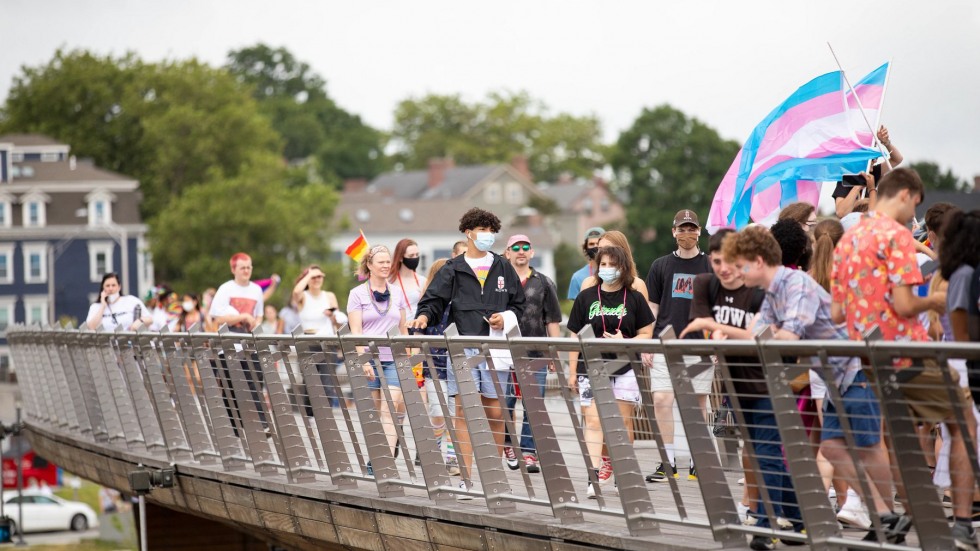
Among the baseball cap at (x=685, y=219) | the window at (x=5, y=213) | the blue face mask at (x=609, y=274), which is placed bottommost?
the blue face mask at (x=609, y=274)

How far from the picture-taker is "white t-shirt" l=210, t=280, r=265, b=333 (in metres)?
16.5

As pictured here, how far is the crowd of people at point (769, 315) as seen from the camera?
740 cm

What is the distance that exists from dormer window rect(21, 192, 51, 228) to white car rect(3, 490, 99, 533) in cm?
3978

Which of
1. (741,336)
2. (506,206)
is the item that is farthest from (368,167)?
(741,336)

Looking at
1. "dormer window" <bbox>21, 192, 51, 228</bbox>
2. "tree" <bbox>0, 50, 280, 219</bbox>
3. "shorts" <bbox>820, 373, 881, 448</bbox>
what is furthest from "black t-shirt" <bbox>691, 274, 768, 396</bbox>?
"dormer window" <bbox>21, 192, 51, 228</bbox>

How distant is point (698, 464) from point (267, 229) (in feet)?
254

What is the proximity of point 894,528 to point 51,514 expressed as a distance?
160 feet

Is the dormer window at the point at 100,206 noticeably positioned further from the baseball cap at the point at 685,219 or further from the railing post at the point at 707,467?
the railing post at the point at 707,467

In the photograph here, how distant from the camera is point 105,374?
18656mm

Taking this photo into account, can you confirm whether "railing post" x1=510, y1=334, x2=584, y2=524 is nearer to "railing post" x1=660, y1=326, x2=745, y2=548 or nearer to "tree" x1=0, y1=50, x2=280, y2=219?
"railing post" x1=660, y1=326, x2=745, y2=548

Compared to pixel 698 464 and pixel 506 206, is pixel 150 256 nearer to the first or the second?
pixel 506 206

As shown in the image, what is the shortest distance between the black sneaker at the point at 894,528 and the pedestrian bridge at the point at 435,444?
0.21 ft

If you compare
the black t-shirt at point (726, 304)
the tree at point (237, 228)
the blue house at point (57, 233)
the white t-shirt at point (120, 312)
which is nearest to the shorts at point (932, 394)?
the black t-shirt at point (726, 304)

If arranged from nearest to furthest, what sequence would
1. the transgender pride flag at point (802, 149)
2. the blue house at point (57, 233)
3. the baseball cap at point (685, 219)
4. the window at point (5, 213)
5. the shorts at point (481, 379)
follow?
the shorts at point (481, 379) → the baseball cap at point (685, 219) → the transgender pride flag at point (802, 149) → the blue house at point (57, 233) → the window at point (5, 213)
